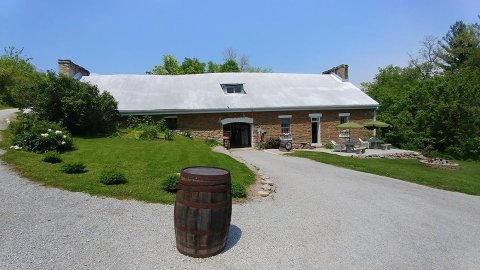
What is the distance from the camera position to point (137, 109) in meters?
18.6

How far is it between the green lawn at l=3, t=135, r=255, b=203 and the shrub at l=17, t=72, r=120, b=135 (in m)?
1.52

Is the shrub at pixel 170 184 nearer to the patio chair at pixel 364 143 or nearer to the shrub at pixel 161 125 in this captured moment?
the shrub at pixel 161 125

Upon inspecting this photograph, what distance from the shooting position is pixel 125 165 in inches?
399

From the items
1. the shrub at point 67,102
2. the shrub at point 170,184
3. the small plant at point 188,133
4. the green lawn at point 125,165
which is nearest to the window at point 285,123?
the small plant at point 188,133

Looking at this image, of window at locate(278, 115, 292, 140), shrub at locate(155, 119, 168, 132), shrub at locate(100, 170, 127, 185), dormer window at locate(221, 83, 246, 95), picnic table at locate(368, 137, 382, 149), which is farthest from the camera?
dormer window at locate(221, 83, 246, 95)

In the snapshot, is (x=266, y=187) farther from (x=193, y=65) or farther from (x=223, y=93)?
(x=193, y=65)

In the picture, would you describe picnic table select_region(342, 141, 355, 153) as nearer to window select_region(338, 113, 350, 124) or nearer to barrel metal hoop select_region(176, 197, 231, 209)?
window select_region(338, 113, 350, 124)

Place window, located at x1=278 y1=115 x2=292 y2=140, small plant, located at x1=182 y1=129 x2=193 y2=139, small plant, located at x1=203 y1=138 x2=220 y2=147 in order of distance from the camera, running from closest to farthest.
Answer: small plant, located at x1=203 y1=138 x2=220 y2=147
small plant, located at x1=182 y1=129 x2=193 y2=139
window, located at x1=278 y1=115 x2=292 y2=140

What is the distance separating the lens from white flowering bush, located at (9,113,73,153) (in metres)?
11.1

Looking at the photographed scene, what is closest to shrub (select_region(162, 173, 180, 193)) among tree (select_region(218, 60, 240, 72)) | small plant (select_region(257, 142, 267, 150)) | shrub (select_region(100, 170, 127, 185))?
shrub (select_region(100, 170, 127, 185))

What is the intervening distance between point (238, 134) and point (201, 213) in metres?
18.7

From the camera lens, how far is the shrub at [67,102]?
14399 mm

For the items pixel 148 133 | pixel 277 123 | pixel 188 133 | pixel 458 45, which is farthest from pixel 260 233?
pixel 458 45

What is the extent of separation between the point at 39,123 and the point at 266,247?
11.2m
